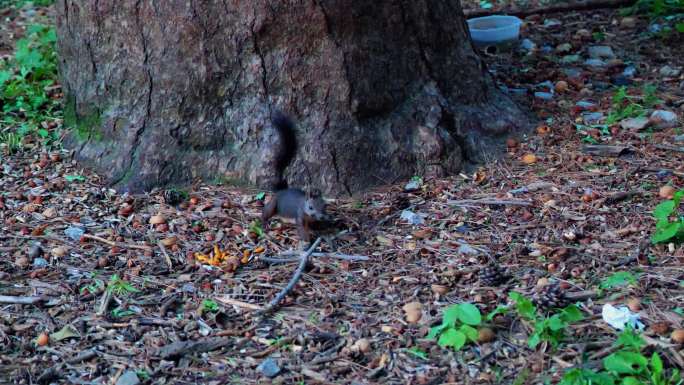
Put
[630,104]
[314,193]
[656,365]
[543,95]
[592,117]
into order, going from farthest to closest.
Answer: [543,95] < [630,104] < [592,117] < [314,193] < [656,365]

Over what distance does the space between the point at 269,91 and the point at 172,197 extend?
2.19ft

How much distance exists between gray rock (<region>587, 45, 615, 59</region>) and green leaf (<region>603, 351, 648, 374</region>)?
10.6 feet

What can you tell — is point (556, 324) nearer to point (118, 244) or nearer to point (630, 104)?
point (118, 244)

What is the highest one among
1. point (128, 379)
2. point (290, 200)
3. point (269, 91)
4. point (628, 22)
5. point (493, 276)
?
point (269, 91)

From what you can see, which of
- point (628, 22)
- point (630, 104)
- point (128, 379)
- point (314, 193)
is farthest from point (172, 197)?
point (628, 22)

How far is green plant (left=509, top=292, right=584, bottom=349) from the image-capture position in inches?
112

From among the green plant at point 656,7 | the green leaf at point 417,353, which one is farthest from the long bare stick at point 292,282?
the green plant at point 656,7

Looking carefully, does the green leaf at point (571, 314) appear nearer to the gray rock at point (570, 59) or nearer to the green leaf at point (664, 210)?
the green leaf at point (664, 210)

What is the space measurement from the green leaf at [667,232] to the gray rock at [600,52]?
2.38 metres

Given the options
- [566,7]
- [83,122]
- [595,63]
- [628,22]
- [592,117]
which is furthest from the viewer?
[566,7]

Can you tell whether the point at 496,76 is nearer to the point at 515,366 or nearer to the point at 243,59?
the point at 243,59

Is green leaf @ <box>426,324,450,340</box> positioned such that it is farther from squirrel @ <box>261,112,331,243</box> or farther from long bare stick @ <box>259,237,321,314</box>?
squirrel @ <box>261,112,331,243</box>

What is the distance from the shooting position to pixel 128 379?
2842 millimetres

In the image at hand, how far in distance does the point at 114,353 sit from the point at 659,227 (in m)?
2.14
